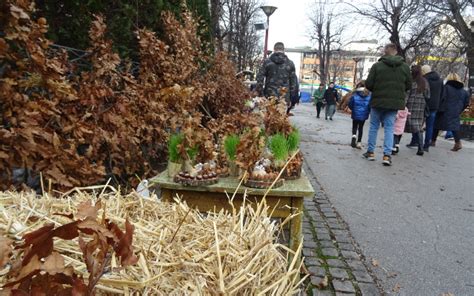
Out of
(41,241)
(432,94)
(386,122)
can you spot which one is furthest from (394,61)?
(41,241)

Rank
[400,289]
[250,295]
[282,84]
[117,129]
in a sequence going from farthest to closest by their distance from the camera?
[282,84] < [117,129] < [400,289] < [250,295]

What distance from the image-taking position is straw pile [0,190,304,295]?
0.95 metres

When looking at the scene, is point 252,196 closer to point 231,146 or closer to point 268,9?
point 231,146

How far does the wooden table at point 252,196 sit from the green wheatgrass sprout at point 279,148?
1.25 feet

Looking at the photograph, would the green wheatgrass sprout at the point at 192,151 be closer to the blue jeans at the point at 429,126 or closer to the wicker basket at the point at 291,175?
the wicker basket at the point at 291,175

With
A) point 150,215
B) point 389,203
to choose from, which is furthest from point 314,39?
point 150,215

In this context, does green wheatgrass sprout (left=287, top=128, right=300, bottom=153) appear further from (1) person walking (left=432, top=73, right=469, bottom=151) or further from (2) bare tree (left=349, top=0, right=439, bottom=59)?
(2) bare tree (left=349, top=0, right=439, bottom=59)

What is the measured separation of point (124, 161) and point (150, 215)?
2839 millimetres

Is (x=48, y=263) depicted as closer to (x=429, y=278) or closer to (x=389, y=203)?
(x=429, y=278)

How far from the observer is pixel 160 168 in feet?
18.5

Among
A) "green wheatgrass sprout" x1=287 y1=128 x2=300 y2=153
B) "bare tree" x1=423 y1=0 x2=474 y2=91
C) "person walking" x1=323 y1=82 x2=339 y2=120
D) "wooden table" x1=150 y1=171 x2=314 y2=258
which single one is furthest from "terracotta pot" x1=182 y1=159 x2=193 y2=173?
"bare tree" x1=423 y1=0 x2=474 y2=91

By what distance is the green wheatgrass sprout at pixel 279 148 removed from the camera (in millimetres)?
3398

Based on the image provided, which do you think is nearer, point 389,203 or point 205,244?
point 205,244

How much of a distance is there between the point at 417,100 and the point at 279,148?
730 centimetres
